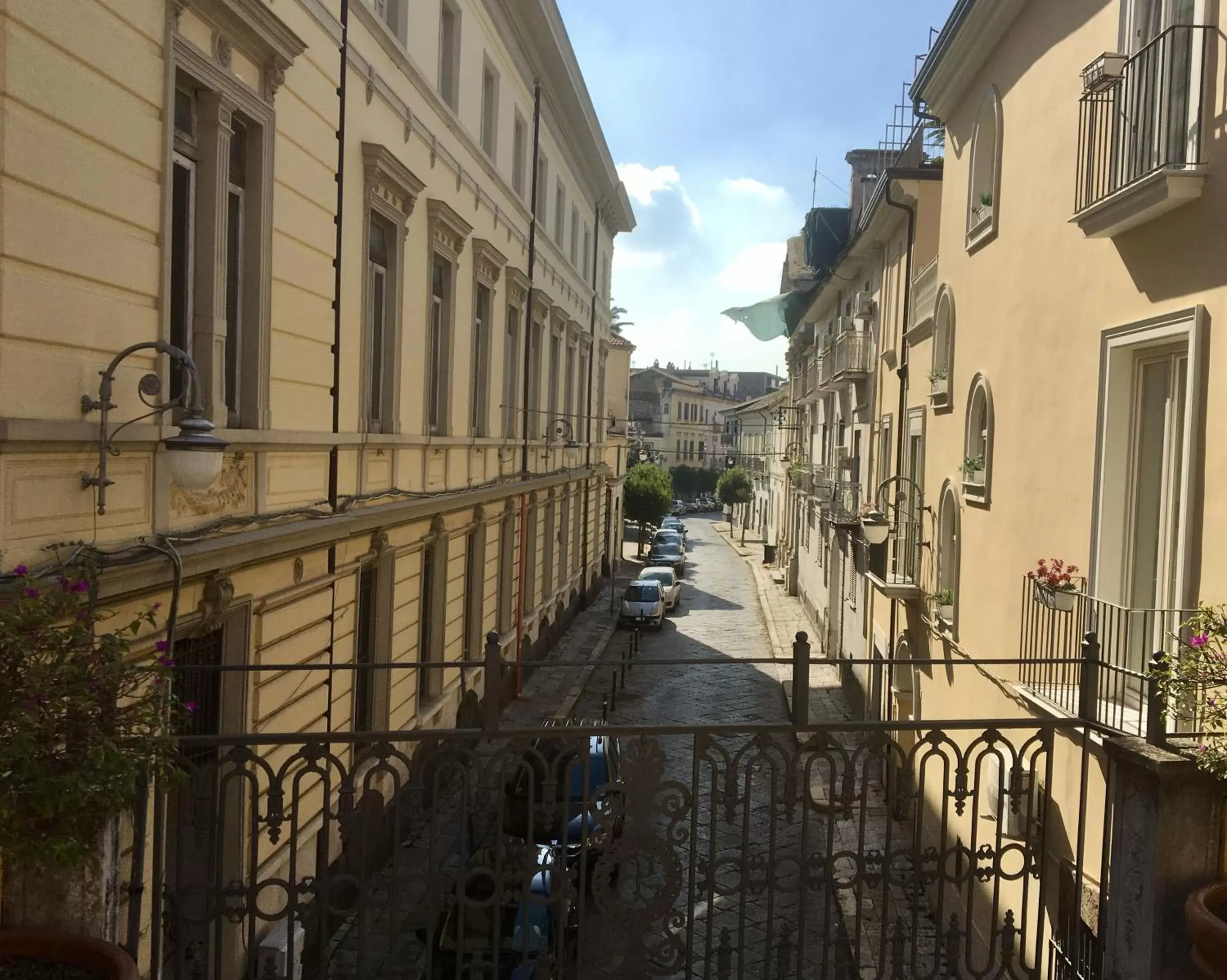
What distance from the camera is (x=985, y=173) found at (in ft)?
34.9

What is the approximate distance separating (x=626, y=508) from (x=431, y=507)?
112 feet

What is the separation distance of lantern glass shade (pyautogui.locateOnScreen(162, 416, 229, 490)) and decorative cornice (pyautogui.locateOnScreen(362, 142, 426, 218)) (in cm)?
501

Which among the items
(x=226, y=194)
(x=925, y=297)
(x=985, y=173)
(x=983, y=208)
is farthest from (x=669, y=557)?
(x=226, y=194)

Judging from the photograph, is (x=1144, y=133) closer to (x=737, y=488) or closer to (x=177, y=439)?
(x=177, y=439)

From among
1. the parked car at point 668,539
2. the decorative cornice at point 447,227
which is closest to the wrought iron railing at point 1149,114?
the decorative cornice at point 447,227

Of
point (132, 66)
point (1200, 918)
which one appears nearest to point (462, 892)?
point (1200, 918)

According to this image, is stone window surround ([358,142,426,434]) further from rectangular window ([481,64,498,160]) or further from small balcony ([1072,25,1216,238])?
small balcony ([1072,25,1216,238])

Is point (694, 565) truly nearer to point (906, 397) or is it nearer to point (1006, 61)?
point (906, 397)

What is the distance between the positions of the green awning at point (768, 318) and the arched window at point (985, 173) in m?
24.0

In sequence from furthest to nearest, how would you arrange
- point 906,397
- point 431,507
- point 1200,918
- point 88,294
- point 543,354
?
point 543,354 < point 906,397 < point 431,507 < point 88,294 < point 1200,918

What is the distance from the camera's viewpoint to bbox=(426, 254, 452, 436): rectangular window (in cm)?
1258

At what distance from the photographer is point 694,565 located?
45969 mm

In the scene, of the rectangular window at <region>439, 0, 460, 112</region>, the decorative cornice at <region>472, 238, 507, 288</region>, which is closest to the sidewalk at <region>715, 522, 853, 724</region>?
the decorative cornice at <region>472, 238, 507, 288</region>

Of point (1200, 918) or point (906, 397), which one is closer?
point (1200, 918)
